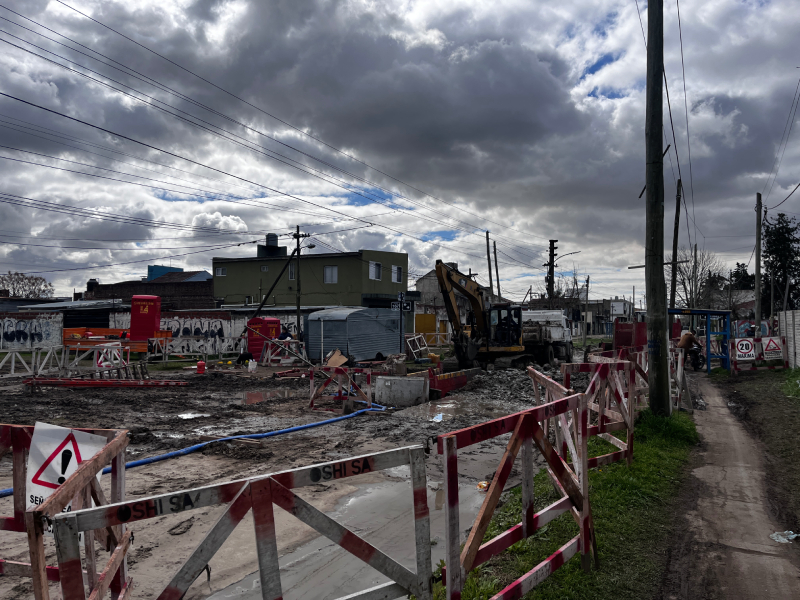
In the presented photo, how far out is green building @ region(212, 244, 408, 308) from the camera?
4547 centimetres

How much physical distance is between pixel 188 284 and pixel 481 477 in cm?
5505

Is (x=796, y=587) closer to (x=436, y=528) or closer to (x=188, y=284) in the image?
(x=436, y=528)

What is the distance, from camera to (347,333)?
89.4ft

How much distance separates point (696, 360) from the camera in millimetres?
22703

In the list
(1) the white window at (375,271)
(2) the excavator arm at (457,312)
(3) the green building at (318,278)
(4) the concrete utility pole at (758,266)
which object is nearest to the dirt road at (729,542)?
(2) the excavator arm at (457,312)

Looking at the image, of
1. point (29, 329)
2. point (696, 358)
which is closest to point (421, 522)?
point (696, 358)

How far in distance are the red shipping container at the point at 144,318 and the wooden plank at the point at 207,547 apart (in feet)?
88.0

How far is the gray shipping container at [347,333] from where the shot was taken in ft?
89.5

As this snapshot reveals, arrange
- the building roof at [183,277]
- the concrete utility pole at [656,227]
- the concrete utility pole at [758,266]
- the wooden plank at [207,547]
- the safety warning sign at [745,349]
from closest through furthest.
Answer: the wooden plank at [207,547] < the concrete utility pole at [656,227] < the safety warning sign at [745,349] < the concrete utility pole at [758,266] < the building roof at [183,277]

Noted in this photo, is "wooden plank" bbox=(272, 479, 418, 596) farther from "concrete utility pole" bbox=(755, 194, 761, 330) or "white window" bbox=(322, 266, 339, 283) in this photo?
"white window" bbox=(322, 266, 339, 283)

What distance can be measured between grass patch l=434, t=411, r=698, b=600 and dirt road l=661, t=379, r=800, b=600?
A: 0.64 feet

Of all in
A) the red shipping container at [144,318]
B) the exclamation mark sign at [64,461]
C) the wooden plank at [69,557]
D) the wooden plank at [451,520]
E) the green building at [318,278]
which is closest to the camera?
the wooden plank at [69,557]

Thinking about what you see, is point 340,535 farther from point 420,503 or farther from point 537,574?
point 537,574

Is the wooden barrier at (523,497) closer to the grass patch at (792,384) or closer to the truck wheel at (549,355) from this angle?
the grass patch at (792,384)
